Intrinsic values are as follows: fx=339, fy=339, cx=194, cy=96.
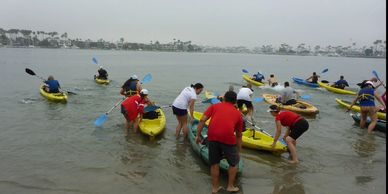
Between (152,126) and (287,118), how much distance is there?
14.7ft

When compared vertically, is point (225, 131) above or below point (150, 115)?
above

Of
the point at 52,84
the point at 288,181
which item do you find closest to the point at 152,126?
the point at 288,181

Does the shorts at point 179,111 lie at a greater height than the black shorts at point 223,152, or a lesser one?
greater

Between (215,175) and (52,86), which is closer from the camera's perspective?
(215,175)

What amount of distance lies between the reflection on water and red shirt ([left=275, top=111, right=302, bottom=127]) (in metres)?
1.08

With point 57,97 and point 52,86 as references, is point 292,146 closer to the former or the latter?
point 57,97

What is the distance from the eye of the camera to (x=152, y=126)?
1079cm

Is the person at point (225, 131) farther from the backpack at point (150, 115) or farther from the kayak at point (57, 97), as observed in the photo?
the kayak at point (57, 97)

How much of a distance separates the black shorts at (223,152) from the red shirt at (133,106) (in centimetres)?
450

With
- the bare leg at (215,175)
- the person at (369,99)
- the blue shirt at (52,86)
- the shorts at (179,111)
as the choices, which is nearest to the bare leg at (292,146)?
the bare leg at (215,175)

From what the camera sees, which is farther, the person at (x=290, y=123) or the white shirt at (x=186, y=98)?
the white shirt at (x=186, y=98)

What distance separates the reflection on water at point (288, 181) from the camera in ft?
22.9

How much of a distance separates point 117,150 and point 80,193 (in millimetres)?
2761

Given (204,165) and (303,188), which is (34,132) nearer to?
(204,165)
